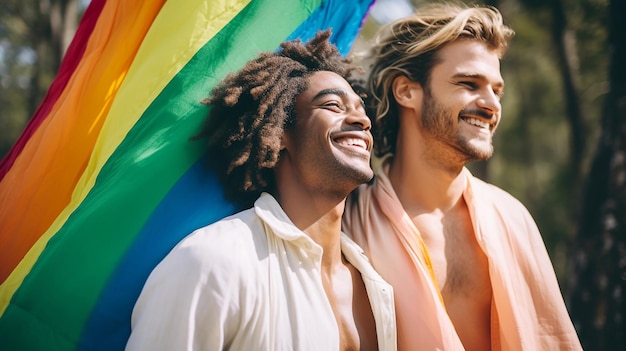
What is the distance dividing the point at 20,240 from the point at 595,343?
3.98m

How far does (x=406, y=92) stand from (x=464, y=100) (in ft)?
1.45

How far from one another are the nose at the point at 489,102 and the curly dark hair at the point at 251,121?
116 centimetres

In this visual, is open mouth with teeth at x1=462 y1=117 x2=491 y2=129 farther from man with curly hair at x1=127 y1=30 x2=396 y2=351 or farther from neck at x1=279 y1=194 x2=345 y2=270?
neck at x1=279 y1=194 x2=345 y2=270

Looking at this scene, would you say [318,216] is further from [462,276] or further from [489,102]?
[489,102]

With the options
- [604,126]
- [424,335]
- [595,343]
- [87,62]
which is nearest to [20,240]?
[87,62]

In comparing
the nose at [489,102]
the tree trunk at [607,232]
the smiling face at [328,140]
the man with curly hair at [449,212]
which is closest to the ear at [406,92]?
the man with curly hair at [449,212]

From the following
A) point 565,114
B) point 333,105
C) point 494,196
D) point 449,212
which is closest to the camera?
point 333,105

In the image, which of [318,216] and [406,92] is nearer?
[318,216]

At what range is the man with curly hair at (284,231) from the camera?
2588 mm

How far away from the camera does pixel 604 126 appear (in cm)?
458

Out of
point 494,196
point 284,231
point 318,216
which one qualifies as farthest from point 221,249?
point 494,196

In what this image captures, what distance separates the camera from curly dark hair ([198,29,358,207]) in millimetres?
3096

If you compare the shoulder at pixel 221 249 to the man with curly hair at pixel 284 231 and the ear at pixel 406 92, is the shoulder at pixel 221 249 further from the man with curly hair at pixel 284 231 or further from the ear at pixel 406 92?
the ear at pixel 406 92

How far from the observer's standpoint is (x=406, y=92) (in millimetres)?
3883
